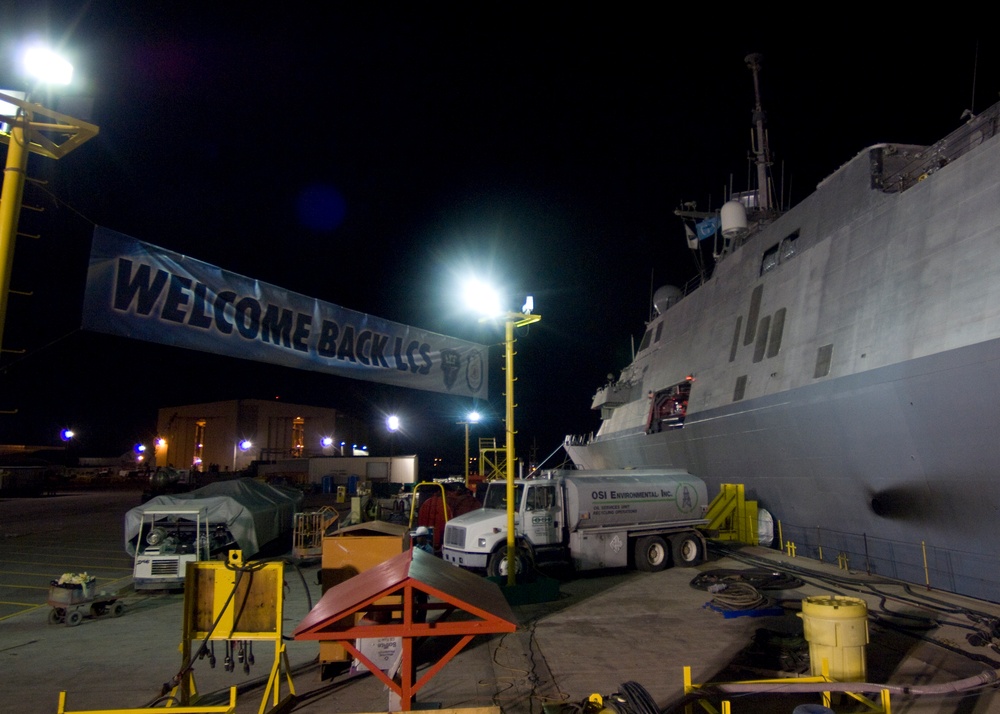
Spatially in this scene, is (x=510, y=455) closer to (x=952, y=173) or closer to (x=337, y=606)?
(x=337, y=606)

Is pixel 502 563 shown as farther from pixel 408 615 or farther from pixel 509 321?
pixel 408 615

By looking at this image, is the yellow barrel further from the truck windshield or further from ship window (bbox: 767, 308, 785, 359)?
ship window (bbox: 767, 308, 785, 359)

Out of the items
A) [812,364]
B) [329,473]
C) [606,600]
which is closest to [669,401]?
[812,364]

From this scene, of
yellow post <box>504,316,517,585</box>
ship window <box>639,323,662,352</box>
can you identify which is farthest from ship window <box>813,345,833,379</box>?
ship window <box>639,323,662,352</box>

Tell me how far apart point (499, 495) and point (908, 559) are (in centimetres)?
826

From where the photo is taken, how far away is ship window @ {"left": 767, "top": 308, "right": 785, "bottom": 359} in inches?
617

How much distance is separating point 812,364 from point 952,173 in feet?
15.1

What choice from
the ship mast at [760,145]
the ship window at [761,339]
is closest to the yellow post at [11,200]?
the ship window at [761,339]

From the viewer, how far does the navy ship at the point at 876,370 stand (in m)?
9.83

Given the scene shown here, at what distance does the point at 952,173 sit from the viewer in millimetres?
10852

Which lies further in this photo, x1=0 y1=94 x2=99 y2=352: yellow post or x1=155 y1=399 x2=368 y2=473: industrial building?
x1=155 y1=399 x2=368 y2=473: industrial building

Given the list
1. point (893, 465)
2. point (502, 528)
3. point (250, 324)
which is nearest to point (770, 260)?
point (893, 465)

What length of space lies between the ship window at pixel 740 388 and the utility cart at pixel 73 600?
15239 mm

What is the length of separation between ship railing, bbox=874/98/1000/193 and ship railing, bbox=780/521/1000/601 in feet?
23.2
